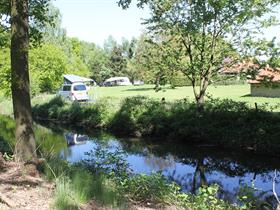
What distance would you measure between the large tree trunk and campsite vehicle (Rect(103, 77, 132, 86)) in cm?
8419

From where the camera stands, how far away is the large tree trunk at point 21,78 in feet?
26.2

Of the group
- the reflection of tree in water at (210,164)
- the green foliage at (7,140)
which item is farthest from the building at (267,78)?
the green foliage at (7,140)

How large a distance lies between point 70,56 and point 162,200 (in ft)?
226

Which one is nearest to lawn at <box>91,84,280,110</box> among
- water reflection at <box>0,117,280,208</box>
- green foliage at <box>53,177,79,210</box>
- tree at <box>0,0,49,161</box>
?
water reflection at <box>0,117,280,208</box>

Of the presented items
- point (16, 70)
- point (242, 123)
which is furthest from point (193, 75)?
point (16, 70)

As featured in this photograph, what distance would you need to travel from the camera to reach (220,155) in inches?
663

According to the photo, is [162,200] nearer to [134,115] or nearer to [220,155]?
[220,155]

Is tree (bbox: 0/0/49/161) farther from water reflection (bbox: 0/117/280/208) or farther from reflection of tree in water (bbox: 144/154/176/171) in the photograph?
reflection of tree in water (bbox: 144/154/176/171)

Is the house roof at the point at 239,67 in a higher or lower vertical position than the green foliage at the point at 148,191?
higher

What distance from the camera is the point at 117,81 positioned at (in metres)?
93.5

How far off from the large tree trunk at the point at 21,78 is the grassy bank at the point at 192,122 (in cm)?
1104

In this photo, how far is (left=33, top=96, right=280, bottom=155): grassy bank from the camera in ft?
56.3

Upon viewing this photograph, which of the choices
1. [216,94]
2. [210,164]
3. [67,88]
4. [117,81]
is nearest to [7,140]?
[210,164]

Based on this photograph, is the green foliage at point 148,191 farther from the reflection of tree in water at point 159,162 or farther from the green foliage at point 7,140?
the reflection of tree in water at point 159,162
